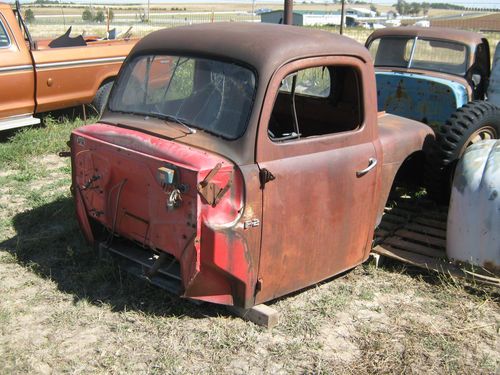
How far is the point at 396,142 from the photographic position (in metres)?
4.24

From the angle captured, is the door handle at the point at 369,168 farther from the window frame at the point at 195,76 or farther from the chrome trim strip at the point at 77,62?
the chrome trim strip at the point at 77,62

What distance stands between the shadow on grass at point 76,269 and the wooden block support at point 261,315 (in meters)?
0.14

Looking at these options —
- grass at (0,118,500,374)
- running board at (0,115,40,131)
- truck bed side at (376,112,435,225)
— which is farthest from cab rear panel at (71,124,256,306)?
running board at (0,115,40,131)

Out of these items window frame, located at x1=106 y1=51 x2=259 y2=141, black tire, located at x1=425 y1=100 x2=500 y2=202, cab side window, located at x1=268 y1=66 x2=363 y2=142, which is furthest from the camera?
black tire, located at x1=425 y1=100 x2=500 y2=202

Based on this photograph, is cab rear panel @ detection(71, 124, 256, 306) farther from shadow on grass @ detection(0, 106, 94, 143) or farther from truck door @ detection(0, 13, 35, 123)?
shadow on grass @ detection(0, 106, 94, 143)

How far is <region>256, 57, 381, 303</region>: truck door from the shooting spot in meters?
3.35

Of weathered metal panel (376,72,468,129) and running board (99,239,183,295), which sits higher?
weathered metal panel (376,72,468,129)

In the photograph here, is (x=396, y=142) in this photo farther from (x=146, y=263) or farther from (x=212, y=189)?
(x=146, y=263)

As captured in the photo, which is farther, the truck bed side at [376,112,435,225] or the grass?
the truck bed side at [376,112,435,225]

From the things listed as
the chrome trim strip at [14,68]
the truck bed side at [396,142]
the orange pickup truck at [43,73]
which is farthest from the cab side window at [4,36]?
the truck bed side at [396,142]

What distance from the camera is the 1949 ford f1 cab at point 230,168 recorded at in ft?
10.5

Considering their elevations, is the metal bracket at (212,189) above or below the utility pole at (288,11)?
below

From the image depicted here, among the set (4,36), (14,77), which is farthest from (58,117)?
(4,36)

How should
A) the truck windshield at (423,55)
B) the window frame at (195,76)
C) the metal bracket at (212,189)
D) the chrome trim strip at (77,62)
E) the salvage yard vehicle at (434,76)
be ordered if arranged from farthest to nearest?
the chrome trim strip at (77,62), the truck windshield at (423,55), the salvage yard vehicle at (434,76), the window frame at (195,76), the metal bracket at (212,189)
